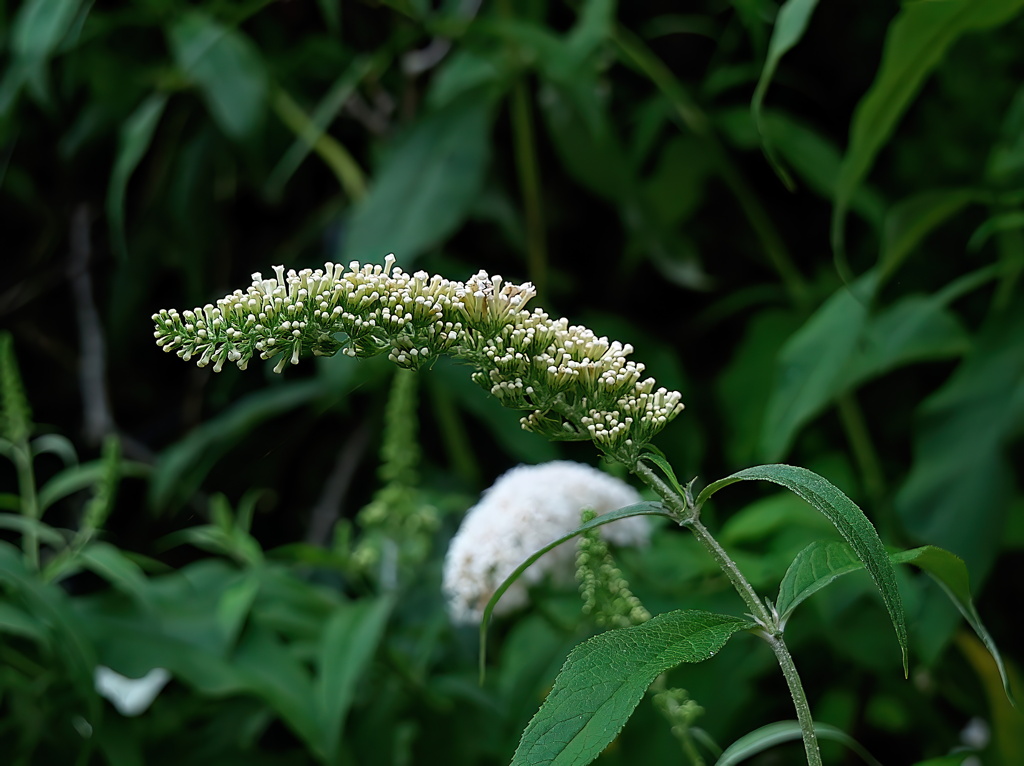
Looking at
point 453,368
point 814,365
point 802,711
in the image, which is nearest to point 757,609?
point 802,711

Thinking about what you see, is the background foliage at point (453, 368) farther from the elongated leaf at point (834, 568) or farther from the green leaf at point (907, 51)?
the elongated leaf at point (834, 568)

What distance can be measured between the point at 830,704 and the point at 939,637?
0.24 metres

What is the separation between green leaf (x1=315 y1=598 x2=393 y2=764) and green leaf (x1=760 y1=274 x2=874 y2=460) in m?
0.30

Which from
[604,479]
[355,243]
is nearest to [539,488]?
[604,479]

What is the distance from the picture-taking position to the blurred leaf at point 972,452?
692 mm

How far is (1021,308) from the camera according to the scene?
765 mm

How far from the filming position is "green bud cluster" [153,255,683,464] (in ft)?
1.06

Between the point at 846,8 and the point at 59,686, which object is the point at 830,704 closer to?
the point at 59,686

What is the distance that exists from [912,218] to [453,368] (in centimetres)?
42

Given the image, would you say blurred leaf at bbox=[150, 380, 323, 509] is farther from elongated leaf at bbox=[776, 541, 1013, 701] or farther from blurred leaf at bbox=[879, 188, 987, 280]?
elongated leaf at bbox=[776, 541, 1013, 701]

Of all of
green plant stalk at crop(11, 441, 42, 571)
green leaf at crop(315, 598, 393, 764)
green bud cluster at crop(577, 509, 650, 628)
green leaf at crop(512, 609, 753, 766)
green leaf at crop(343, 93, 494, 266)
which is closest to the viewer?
green leaf at crop(512, 609, 753, 766)

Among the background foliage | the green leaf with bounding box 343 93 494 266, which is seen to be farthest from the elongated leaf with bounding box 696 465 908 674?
the green leaf with bounding box 343 93 494 266

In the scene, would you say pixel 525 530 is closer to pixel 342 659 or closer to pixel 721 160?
pixel 342 659

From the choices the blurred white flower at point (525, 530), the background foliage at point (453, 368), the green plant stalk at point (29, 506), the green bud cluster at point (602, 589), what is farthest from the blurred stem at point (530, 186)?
the green bud cluster at point (602, 589)
